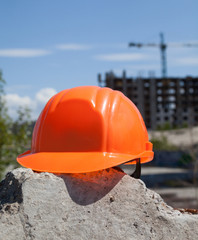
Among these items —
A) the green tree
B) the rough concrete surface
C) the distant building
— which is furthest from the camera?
the distant building

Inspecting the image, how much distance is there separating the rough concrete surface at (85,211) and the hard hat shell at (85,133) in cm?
12

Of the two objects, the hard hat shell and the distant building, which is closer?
the hard hat shell

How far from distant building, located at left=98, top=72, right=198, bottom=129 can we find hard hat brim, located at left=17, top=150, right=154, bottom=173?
3879 cm

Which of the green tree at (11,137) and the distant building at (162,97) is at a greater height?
the green tree at (11,137)

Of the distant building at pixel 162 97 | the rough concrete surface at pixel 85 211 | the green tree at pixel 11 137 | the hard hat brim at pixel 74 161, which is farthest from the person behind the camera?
the distant building at pixel 162 97

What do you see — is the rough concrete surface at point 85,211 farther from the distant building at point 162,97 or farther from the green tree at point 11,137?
the distant building at point 162,97

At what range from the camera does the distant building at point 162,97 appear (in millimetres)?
42312

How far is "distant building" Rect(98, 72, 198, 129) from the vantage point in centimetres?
4231

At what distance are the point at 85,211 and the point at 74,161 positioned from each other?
1.25 feet

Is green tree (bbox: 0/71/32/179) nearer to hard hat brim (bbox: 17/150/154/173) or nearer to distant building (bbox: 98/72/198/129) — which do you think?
hard hat brim (bbox: 17/150/154/173)


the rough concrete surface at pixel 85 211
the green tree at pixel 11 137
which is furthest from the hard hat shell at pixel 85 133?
the green tree at pixel 11 137

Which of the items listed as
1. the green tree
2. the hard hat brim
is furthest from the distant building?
the hard hat brim

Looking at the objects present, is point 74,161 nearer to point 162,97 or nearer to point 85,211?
point 85,211

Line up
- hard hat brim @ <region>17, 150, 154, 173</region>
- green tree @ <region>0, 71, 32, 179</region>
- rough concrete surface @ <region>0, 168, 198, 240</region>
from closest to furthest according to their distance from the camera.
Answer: rough concrete surface @ <region>0, 168, 198, 240</region> → hard hat brim @ <region>17, 150, 154, 173</region> → green tree @ <region>0, 71, 32, 179</region>
